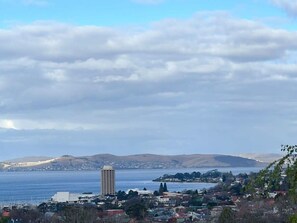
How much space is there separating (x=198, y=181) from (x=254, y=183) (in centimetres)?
11137

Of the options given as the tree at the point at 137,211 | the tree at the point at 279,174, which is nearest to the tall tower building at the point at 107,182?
the tree at the point at 137,211

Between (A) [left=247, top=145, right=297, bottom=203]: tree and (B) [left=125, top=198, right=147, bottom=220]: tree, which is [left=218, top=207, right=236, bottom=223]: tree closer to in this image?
(B) [left=125, top=198, right=147, bottom=220]: tree

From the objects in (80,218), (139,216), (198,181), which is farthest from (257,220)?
(198,181)

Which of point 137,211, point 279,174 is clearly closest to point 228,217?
point 137,211

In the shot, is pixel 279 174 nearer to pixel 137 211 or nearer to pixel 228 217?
pixel 228 217

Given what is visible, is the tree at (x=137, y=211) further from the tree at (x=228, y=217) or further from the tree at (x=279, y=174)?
the tree at (x=279, y=174)

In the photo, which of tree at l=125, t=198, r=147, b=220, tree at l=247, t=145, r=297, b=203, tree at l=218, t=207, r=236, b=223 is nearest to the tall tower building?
tree at l=125, t=198, r=147, b=220

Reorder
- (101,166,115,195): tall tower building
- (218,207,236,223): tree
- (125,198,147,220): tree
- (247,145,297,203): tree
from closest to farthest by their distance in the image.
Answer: (247,145,297,203): tree
(218,207,236,223): tree
(125,198,147,220): tree
(101,166,115,195): tall tower building

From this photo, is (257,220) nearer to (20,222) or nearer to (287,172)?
(20,222)

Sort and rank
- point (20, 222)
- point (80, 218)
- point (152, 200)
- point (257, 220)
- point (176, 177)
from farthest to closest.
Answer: point (176, 177) < point (152, 200) < point (20, 222) < point (80, 218) < point (257, 220)

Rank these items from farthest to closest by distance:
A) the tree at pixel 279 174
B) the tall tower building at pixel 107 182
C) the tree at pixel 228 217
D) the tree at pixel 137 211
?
the tall tower building at pixel 107 182 < the tree at pixel 137 211 < the tree at pixel 228 217 < the tree at pixel 279 174

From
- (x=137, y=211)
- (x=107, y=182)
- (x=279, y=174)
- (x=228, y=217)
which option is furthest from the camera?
(x=107, y=182)

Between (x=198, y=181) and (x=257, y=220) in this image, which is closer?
(x=257, y=220)

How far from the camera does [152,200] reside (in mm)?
59750
